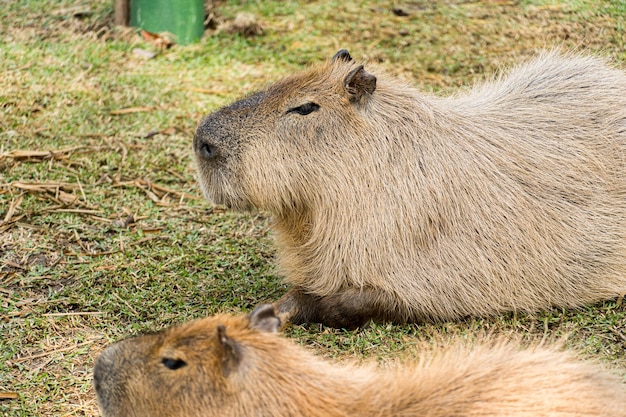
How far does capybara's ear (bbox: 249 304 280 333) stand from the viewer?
312 centimetres

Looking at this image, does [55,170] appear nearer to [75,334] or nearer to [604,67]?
[75,334]

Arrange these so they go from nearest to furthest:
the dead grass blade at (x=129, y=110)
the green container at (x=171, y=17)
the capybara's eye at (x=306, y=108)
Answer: the capybara's eye at (x=306, y=108) < the dead grass blade at (x=129, y=110) < the green container at (x=171, y=17)

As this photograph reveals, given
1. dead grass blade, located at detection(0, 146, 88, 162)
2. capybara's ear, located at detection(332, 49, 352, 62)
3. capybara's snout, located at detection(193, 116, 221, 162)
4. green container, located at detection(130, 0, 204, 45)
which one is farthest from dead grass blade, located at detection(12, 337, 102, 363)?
green container, located at detection(130, 0, 204, 45)

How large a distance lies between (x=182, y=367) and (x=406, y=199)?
177 cm

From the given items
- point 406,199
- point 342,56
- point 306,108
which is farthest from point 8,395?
point 342,56

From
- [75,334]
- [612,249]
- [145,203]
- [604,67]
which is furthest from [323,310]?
[604,67]

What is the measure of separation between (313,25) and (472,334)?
4.87 metres

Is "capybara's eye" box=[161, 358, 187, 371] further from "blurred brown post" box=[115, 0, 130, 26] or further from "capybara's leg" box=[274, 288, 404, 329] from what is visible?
"blurred brown post" box=[115, 0, 130, 26]

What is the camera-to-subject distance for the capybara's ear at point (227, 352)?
2918 mm

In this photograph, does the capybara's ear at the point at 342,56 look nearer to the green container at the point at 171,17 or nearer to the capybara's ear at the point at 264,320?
the capybara's ear at the point at 264,320

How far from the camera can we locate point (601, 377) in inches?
123

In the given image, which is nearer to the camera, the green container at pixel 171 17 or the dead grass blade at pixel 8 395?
the dead grass blade at pixel 8 395

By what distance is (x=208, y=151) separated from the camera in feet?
14.9

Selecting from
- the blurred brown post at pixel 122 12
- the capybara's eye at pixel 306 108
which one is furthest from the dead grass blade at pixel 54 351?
the blurred brown post at pixel 122 12
